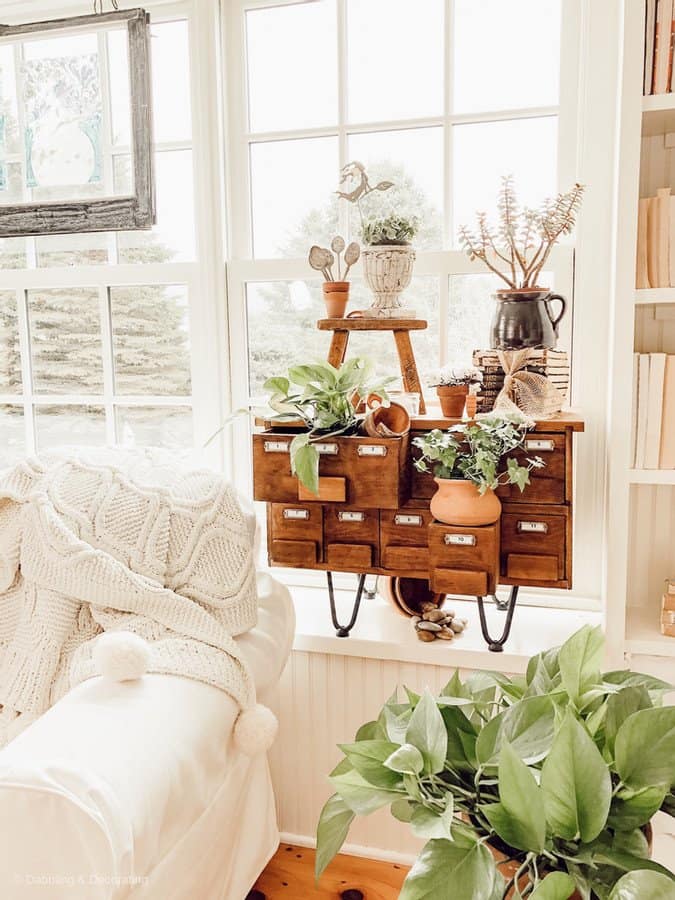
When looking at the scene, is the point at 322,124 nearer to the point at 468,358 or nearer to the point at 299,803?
the point at 468,358

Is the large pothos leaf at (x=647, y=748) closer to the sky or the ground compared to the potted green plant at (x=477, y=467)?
closer to the ground

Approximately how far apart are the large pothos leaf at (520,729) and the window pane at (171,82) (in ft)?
5.98

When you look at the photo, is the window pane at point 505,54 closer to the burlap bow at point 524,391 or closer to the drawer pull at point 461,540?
the burlap bow at point 524,391

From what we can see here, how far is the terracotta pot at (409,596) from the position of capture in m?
1.86

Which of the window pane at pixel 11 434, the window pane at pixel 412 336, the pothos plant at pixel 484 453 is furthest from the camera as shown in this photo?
the window pane at pixel 11 434

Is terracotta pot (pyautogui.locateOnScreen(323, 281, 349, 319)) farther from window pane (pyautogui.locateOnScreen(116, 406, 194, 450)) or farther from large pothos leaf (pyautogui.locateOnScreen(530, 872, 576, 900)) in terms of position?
large pothos leaf (pyautogui.locateOnScreen(530, 872, 576, 900))

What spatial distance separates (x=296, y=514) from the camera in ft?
5.61

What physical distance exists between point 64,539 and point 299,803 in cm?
92

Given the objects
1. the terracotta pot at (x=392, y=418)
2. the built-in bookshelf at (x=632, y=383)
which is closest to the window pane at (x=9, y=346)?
the terracotta pot at (x=392, y=418)

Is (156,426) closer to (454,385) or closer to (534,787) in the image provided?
(454,385)

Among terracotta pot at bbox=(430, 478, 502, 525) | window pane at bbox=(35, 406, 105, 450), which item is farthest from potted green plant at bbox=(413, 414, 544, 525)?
window pane at bbox=(35, 406, 105, 450)

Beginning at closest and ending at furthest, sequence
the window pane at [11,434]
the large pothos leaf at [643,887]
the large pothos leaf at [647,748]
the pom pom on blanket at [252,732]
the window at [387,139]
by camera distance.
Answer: the large pothos leaf at [643,887], the large pothos leaf at [647,748], the pom pom on blanket at [252,732], the window at [387,139], the window pane at [11,434]

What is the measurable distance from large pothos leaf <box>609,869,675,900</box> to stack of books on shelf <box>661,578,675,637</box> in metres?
1.14

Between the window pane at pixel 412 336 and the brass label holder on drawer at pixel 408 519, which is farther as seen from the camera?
the window pane at pixel 412 336
